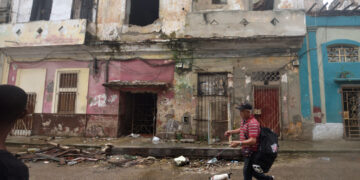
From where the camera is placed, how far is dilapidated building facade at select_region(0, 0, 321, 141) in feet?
29.2

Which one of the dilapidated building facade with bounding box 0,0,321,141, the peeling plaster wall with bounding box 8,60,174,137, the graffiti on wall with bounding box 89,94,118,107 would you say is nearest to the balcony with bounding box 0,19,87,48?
the dilapidated building facade with bounding box 0,0,321,141

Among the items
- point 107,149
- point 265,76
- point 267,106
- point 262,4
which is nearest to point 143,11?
point 262,4

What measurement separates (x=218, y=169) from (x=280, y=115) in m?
4.95

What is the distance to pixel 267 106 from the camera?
897 centimetres

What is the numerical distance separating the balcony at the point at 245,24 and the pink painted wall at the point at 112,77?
2.11m

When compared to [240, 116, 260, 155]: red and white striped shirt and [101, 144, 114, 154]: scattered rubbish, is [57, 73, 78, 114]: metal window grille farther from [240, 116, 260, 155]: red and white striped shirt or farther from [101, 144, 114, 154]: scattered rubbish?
[240, 116, 260, 155]: red and white striped shirt

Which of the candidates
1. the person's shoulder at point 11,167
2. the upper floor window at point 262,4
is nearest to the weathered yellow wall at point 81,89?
the upper floor window at point 262,4

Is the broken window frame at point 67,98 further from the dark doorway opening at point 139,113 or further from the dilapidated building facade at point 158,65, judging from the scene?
the dark doorway opening at point 139,113

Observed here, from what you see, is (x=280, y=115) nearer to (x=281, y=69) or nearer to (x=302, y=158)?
(x=281, y=69)

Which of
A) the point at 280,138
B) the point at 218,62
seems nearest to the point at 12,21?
the point at 218,62

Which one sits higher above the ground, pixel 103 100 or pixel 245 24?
pixel 245 24

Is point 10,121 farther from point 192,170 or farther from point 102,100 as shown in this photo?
point 102,100

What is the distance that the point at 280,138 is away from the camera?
8.66 m

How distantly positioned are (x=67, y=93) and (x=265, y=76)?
9.32 meters
